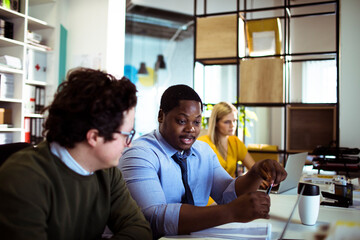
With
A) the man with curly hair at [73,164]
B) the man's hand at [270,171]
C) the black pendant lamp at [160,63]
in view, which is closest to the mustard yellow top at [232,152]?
the man's hand at [270,171]

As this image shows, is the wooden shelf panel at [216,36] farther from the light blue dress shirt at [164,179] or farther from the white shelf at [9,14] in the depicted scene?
the light blue dress shirt at [164,179]

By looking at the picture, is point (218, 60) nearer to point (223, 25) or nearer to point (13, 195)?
point (223, 25)

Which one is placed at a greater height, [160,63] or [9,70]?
[160,63]

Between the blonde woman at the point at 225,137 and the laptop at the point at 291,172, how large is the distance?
0.88 meters

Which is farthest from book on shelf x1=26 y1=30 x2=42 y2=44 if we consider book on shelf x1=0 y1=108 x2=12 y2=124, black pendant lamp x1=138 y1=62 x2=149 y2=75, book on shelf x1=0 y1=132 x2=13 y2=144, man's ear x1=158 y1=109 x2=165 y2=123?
black pendant lamp x1=138 y1=62 x2=149 y2=75

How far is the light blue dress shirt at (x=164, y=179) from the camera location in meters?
1.13

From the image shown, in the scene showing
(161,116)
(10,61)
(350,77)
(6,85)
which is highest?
(10,61)

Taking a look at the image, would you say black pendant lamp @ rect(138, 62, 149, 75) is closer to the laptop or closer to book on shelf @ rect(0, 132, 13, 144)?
book on shelf @ rect(0, 132, 13, 144)

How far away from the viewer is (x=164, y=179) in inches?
54.4

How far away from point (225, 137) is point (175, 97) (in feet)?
5.37

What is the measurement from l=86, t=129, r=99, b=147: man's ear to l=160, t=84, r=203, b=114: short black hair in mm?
607

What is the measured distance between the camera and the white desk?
1.08 m

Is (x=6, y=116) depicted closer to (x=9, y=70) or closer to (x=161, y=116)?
(x=9, y=70)

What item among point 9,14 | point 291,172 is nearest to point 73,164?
point 291,172
